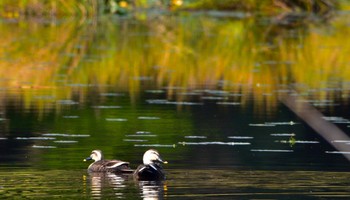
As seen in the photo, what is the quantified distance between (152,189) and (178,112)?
25.5 feet

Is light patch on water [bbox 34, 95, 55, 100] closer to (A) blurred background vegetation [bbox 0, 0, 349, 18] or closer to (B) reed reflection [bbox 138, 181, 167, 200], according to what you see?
(B) reed reflection [bbox 138, 181, 167, 200]

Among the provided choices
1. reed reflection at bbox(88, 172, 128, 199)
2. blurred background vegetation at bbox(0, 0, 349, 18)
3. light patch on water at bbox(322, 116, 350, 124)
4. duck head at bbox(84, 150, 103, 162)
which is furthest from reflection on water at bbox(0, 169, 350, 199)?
blurred background vegetation at bbox(0, 0, 349, 18)

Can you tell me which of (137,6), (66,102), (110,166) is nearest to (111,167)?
(110,166)

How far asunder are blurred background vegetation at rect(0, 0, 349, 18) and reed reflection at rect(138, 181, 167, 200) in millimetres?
37581

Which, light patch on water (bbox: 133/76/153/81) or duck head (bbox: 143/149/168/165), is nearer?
duck head (bbox: 143/149/168/165)

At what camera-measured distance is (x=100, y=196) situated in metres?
11.5

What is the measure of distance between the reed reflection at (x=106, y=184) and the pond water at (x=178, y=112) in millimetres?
19

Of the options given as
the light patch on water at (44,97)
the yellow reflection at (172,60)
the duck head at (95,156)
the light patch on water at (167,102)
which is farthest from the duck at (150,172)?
the light patch on water at (44,97)

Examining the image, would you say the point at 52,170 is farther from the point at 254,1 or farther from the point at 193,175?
the point at 254,1

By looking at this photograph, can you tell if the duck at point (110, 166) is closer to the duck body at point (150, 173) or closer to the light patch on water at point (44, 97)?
the duck body at point (150, 173)

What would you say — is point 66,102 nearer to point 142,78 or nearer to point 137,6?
point 142,78

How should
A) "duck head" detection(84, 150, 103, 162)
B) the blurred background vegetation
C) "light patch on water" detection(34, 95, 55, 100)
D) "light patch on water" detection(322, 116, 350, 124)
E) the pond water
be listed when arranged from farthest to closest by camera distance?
the blurred background vegetation < "light patch on water" detection(34, 95, 55, 100) < "light patch on water" detection(322, 116, 350, 124) < "duck head" detection(84, 150, 103, 162) < the pond water

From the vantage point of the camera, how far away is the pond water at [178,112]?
12.2 m

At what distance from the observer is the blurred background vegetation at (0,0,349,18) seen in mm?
50312
